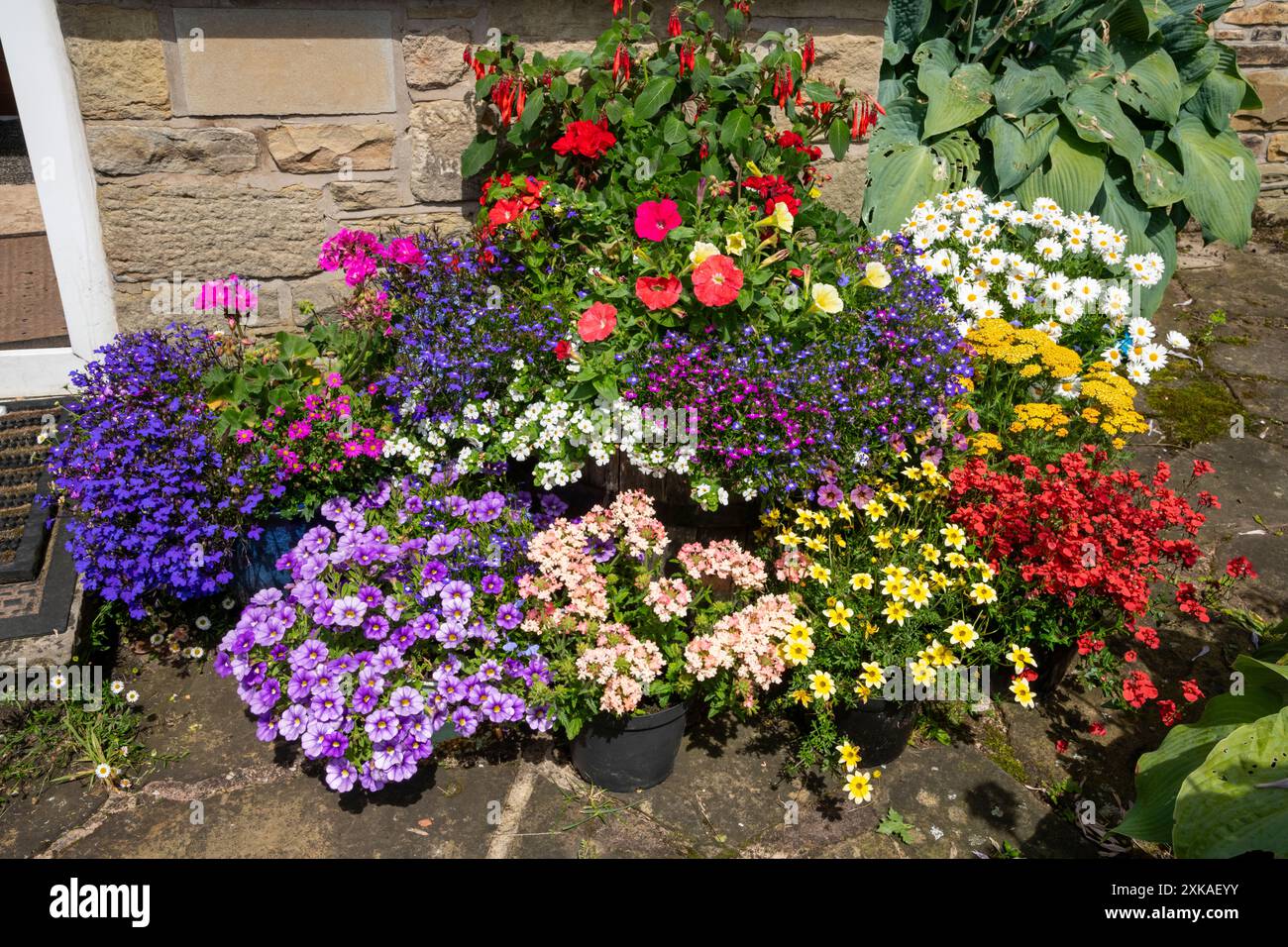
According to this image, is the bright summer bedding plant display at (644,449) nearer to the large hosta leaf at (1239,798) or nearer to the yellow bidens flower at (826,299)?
the yellow bidens flower at (826,299)

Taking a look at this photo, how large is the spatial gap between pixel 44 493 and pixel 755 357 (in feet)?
8.20

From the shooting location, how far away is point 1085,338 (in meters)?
3.65

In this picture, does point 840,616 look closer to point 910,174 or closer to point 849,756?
point 849,756

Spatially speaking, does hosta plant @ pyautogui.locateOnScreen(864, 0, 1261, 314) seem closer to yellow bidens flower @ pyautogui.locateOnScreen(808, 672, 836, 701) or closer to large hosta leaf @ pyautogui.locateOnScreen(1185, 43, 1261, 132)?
large hosta leaf @ pyautogui.locateOnScreen(1185, 43, 1261, 132)

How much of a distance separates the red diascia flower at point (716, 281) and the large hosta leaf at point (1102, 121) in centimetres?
268

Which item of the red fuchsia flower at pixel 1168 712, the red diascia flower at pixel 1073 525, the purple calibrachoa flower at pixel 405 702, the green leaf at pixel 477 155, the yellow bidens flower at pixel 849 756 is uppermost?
the green leaf at pixel 477 155

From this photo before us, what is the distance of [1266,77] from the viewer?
6020mm

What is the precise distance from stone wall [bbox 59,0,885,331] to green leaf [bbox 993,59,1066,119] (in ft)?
3.80

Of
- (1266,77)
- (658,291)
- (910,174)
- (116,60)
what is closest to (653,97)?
(658,291)

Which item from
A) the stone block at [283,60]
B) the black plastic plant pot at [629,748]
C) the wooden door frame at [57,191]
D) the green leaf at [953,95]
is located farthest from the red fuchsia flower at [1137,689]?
the wooden door frame at [57,191]

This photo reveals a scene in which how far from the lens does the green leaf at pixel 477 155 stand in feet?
11.8

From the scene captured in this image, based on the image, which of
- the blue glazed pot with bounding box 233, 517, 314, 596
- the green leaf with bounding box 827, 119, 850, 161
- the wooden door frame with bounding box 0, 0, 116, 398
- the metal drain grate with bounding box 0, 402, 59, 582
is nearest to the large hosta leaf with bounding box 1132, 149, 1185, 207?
the green leaf with bounding box 827, 119, 850, 161

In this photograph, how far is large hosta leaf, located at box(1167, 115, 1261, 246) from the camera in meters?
5.11
